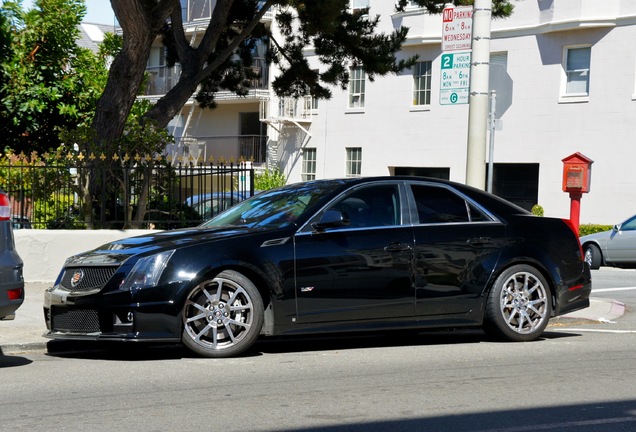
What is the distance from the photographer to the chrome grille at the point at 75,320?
9.05 meters

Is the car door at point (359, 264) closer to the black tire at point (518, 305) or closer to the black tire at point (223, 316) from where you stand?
the black tire at point (223, 316)

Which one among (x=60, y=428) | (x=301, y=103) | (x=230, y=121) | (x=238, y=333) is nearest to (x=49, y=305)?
(x=238, y=333)

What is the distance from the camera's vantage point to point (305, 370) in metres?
8.72

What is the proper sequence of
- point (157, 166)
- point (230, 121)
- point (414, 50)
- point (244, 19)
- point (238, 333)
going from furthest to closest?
1. point (230, 121)
2. point (414, 50)
3. point (244, 19)
4. point (157, 166)
5. point (238, 333)

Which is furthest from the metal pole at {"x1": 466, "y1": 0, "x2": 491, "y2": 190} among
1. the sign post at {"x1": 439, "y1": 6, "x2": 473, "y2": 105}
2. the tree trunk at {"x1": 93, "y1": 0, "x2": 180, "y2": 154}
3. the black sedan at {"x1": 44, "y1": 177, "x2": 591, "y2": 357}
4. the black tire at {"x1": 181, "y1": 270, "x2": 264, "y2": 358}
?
the black tire at {"x1": 181, "y1": 270, "x2": 264, "y2": 358}

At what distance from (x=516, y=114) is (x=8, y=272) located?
24.7 meters

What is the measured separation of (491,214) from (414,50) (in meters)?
24.5

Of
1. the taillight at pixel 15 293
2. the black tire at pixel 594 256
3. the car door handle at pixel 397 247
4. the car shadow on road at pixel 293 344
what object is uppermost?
the car door handle at pixel 397 247

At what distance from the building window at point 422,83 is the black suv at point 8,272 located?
2625 cm

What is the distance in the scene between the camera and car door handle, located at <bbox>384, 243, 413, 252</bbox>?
9719 mm

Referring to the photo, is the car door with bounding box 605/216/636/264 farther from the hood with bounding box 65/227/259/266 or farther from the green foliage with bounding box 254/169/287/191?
the hood with bounding box 65/227/259/266

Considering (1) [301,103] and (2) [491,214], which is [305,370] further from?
(1) [301,103]

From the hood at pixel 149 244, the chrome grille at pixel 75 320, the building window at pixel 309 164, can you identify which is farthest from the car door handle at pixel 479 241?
the building window at pixel 309 164

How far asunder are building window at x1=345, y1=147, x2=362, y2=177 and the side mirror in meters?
26.7
